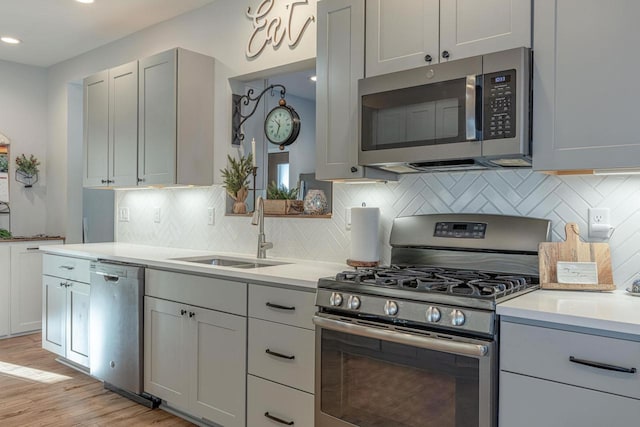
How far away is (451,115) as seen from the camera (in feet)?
6.57

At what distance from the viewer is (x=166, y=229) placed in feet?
13.1

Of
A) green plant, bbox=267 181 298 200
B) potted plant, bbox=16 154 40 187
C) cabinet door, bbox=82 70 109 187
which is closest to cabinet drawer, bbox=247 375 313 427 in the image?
green plant, bbox=267 181 298 200

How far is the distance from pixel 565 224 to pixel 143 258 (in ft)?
7.70

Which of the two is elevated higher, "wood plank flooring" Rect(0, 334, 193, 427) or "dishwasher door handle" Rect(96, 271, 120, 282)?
"dishwasher door handle" Rect(96, 271, 120, 282)

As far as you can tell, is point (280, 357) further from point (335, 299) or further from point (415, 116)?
point (415, 116)

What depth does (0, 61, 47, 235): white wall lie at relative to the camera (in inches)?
197

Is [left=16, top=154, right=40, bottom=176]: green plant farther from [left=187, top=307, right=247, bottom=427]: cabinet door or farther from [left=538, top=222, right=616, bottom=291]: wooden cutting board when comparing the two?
[left=538, top=222, right=616, bottom=291]: wooden cutting board

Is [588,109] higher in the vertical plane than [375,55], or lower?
lower

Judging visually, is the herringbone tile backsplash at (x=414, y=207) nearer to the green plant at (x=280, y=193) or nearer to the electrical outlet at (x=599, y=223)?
the electrical outlet at (x=599, y=223)

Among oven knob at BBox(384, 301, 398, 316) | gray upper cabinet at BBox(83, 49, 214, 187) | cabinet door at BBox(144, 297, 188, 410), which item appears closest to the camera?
oven knob at BBox(384, 301, 398, 316)

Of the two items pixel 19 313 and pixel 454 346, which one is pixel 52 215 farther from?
pixel 454 346

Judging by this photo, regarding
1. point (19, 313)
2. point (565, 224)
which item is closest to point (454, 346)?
point (565, 224)

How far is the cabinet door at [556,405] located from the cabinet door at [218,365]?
50.8 inches

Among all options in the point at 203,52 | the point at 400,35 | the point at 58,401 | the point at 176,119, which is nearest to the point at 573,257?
the point at 400,35
